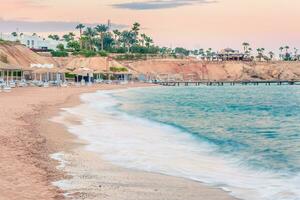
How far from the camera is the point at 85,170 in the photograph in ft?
39.9

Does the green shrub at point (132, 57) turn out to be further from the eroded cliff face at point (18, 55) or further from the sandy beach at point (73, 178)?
the sandy beach at point (73, 178)

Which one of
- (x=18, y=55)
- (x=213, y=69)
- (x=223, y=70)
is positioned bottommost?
(x=223, y=70)

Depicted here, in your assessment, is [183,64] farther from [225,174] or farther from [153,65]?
[225,174]

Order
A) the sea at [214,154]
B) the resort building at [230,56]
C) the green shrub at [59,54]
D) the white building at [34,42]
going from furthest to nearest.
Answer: the resort building at [230,56]
the white building at [34,42]
the green shrub at [59,54]
the sea at [214,154]

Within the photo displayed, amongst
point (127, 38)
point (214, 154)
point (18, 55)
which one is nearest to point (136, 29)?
point (127, 38)

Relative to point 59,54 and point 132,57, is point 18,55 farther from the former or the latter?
point 132,57

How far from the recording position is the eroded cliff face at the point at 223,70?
573 feet

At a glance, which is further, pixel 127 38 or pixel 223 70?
pixel 127 38

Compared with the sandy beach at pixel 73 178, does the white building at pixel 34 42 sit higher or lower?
higher

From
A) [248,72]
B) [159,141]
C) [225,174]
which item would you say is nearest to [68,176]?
[225,174]

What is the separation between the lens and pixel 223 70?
184 metres

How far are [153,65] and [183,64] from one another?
1327 centimetres

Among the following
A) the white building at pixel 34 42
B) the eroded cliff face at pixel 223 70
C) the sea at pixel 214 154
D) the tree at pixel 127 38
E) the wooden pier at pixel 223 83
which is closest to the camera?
the sea at pixel 214 154

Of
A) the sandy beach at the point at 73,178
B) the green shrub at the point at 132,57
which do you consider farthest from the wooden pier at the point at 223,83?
the sandy beach at the point at 73,178
